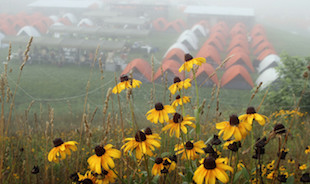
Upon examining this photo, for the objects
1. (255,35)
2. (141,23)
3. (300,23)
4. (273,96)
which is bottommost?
(273,96)

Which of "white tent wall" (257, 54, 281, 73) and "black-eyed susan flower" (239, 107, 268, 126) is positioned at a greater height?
"white tent wall" (257, 54, 281, 73)

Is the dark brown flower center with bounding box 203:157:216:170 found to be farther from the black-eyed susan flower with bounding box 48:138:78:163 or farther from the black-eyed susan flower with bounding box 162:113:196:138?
the black-eyed susan flower with bounding box 48:138:78:163

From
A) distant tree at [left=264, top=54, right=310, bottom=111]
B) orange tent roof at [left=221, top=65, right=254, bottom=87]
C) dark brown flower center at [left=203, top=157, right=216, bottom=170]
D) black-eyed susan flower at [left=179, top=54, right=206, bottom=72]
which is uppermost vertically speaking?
orange tent roof at [left=221, top=65, right=254, bottom=87]

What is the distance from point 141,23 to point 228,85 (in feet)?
71.2

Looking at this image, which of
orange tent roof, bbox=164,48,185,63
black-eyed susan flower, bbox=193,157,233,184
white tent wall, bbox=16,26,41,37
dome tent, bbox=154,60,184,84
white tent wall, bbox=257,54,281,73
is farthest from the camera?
white tent wall, bbox=16,26,41,37

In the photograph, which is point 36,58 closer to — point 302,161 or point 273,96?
point 273,96

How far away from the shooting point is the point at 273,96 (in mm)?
9703

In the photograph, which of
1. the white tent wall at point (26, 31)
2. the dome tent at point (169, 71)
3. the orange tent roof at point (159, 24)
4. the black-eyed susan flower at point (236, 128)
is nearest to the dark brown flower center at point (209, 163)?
the black-eyed susan flower at point (236, 128)

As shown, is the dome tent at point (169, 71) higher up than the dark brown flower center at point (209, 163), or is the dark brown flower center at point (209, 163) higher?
the dome tent at point (169, 71)

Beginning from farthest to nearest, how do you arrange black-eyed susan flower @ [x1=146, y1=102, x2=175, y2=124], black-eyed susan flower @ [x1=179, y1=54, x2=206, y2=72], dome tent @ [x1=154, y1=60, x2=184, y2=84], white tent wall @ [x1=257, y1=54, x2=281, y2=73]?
1. white tent wall @ [x1=257, y1=54, x2=281, y2=73]
2. dome tent @ [x1=154, y1=60, x2=184, y2=84]
3. black-eyed susan flower @ [x1=179, y1=54, x2=206, y2=72]
4. black-eyed susan flower @ [x1=146, y1=102, x2=175, y2=124]

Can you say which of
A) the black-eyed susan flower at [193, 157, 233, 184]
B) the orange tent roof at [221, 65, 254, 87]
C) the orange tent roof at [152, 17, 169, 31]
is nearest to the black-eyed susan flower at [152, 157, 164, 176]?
the black-eyed susan flower at [193, 157, 233, 184]

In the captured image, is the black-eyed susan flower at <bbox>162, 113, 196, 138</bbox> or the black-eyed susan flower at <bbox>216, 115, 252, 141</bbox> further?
the black-eyed susan flower at <bbox>162, 113, 196, 138</bbox>

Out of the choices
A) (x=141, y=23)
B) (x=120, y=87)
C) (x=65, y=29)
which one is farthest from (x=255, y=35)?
(x=120, y=87)

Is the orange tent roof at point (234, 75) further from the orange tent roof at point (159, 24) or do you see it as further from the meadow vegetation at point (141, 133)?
the orange tent roof at point (159, 24)
